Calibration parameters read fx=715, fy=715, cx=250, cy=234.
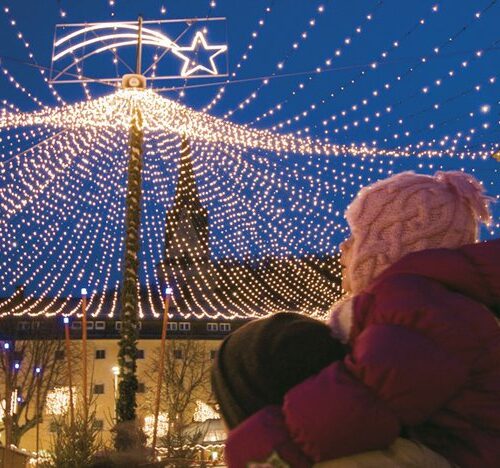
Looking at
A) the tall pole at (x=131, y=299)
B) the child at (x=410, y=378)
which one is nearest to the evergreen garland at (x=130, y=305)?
the tall pole at (x=131, y=299)

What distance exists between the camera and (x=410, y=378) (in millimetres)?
1563

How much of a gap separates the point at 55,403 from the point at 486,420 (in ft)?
116

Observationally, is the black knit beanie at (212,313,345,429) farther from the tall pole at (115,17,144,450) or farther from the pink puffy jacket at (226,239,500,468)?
the tall pole at (115,17,144,450)

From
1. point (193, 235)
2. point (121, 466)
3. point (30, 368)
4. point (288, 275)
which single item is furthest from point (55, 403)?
point (121, 466)

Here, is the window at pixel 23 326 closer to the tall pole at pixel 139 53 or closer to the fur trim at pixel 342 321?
the tall pole at pixel 139 53

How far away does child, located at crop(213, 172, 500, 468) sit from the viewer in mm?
1566

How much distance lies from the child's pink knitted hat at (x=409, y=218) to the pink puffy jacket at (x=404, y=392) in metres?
0.26

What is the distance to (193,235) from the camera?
4169 cm

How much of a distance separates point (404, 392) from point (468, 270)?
1.25ft

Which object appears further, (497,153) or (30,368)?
(30,368)

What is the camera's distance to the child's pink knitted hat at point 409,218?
6.59ft

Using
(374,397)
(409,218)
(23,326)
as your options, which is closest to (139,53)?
(409,218)

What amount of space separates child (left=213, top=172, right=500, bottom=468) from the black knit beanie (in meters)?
0.06

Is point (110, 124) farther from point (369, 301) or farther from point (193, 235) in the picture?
point (193, 235)
